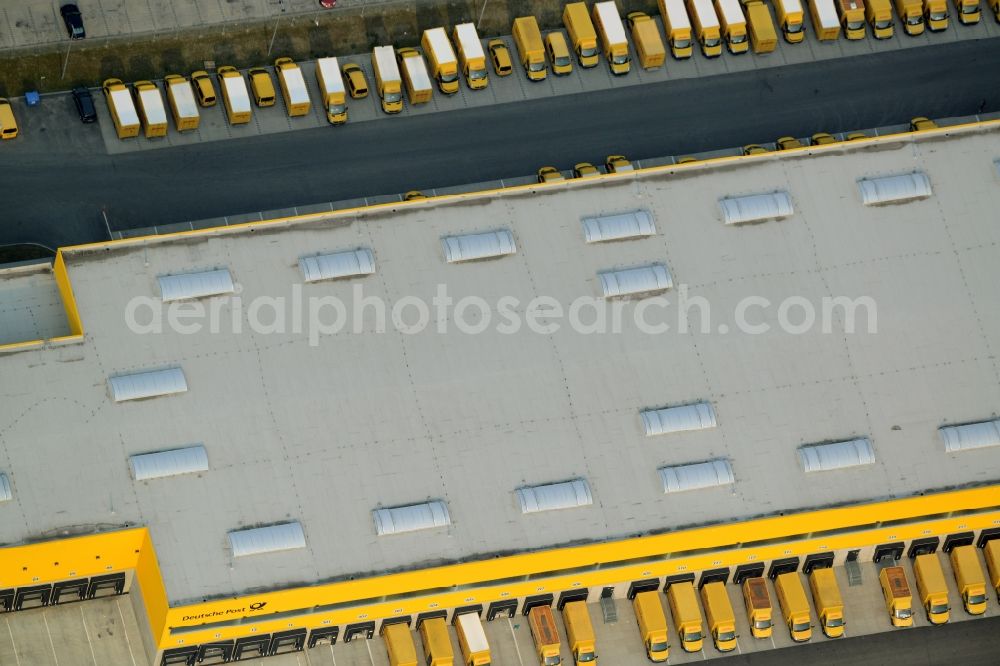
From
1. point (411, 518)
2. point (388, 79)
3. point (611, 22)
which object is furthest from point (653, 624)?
point (611, 22)

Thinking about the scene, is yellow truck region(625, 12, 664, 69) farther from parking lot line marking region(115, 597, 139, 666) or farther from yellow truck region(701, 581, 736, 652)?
parking lot line marking region(115, 597, 139, 666)

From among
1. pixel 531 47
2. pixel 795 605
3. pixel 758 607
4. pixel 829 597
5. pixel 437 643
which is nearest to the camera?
pixel 437 643

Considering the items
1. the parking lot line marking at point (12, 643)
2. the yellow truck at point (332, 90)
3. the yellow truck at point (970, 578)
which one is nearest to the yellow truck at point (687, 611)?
the yellow truck at point (970, 578)

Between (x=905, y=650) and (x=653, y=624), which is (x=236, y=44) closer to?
(x=653, y=624)

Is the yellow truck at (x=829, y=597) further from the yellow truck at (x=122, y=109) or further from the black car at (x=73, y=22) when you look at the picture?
the black car at (x=73, y=22)

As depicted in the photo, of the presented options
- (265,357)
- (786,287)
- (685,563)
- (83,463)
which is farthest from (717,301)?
(83,463)

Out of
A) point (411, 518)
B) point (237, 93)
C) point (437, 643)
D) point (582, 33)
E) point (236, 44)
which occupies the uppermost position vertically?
point (236, 44)
